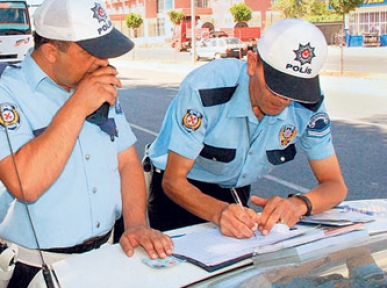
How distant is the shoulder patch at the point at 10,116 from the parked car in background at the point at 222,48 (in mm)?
26632

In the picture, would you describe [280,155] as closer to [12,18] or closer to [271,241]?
[271,241]

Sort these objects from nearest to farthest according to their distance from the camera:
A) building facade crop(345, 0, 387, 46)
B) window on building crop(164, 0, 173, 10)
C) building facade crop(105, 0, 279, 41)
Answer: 1. building facade crop(345, 0, 387, 46)
2. building facade crop(105, 0, 279, 41)
3. window on building crop(164, 0, 173, 10)

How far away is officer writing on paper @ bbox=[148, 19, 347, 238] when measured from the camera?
2189mm

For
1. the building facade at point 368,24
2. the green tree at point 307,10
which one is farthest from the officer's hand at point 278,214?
the green tree at point 307,10

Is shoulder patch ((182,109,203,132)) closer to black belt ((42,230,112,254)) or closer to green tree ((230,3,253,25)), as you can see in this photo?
black belt ((42,230,112,254))

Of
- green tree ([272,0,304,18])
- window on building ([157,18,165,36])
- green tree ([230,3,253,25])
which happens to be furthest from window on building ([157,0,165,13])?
green tree ([272,0,304,18])

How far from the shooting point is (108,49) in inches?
80.0

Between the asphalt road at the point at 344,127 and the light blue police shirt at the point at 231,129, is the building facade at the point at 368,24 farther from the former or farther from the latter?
the light blue police shirt at the point at 231,129

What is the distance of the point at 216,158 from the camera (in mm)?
2529

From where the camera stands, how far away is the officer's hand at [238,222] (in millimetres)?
2004

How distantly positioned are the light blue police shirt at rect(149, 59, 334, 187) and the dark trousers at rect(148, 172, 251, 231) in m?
0.09

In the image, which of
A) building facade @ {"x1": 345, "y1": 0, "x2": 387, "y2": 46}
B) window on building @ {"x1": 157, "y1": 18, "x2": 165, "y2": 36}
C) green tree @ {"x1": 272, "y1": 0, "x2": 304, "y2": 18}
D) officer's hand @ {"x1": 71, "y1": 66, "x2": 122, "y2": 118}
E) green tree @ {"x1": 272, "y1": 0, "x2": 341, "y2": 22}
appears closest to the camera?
officer's hand @ {"x1": 71, "y1": 66, "x2": 122, "y2": 118}

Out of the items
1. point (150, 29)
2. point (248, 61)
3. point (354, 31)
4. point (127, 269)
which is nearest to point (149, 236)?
point (127, 269)

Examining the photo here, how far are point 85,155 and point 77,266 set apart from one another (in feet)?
1.54
